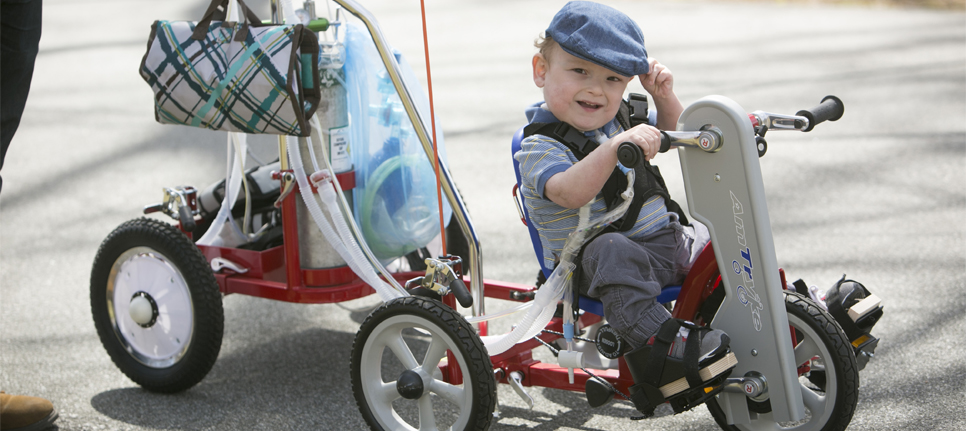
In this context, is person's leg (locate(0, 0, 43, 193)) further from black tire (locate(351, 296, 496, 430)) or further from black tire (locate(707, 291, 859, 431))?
black tire (locate(707, 291, 859, 431))

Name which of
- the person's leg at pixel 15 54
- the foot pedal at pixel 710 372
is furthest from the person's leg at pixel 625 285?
the person's leg at pixel 15 54

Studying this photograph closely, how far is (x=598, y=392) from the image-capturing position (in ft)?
7.22

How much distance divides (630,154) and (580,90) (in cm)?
37

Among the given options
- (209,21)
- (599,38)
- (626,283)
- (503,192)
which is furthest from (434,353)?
(503,192)

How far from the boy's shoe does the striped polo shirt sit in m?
0.29

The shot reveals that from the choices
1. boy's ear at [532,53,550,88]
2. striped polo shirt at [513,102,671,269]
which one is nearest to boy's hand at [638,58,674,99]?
striped polo shirt at [513,102,671,269]

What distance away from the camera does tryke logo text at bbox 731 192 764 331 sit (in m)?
1.94

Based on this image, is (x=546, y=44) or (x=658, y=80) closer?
(x=546, y=44)

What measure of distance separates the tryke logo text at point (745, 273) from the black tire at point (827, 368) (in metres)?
0.12

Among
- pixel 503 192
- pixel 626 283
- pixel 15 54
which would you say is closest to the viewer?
pixel 626 283

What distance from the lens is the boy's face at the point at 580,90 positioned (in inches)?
83.0

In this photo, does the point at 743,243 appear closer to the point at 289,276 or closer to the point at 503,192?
the point at 289,276

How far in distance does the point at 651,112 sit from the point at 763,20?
291 inches

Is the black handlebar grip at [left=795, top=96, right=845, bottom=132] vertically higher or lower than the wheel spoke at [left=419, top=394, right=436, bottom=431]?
higher
